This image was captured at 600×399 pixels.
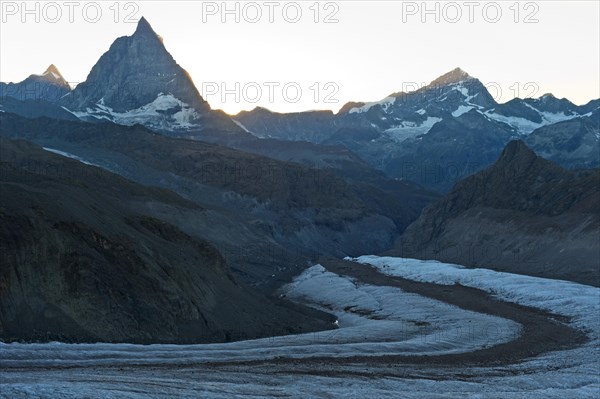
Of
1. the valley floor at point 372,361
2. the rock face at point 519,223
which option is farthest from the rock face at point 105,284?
the rock face at point 519,223

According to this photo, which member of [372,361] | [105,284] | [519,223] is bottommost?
[372,361]

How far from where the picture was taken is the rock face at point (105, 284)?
41.9 metres

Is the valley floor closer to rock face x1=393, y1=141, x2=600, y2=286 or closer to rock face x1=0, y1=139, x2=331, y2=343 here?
rock face x1=0, y1=139, x2=331, y2=343

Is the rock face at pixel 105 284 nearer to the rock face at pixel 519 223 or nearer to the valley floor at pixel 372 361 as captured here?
the valley floor at pixel 372 361

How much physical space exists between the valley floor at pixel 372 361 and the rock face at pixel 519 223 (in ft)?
127

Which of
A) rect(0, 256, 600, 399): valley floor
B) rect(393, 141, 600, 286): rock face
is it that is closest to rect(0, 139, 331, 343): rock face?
rect(0, 256, 600, 399): valley floor

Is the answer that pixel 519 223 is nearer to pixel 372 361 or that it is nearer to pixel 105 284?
pixel 372 361

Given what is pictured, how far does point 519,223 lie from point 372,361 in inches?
4623

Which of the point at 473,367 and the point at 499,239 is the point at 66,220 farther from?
the point at 499,239

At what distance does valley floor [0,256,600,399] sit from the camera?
28406 mm

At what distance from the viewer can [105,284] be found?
151ft

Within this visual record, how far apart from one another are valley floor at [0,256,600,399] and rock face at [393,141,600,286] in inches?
1526

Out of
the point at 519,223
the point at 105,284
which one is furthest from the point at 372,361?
the point at 519,223

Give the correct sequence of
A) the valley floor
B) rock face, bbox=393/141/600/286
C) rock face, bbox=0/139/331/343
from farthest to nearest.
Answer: rock face, bbox=393/141/600/286 < rock face, bbox=0/139/331/343 < the valley floor
